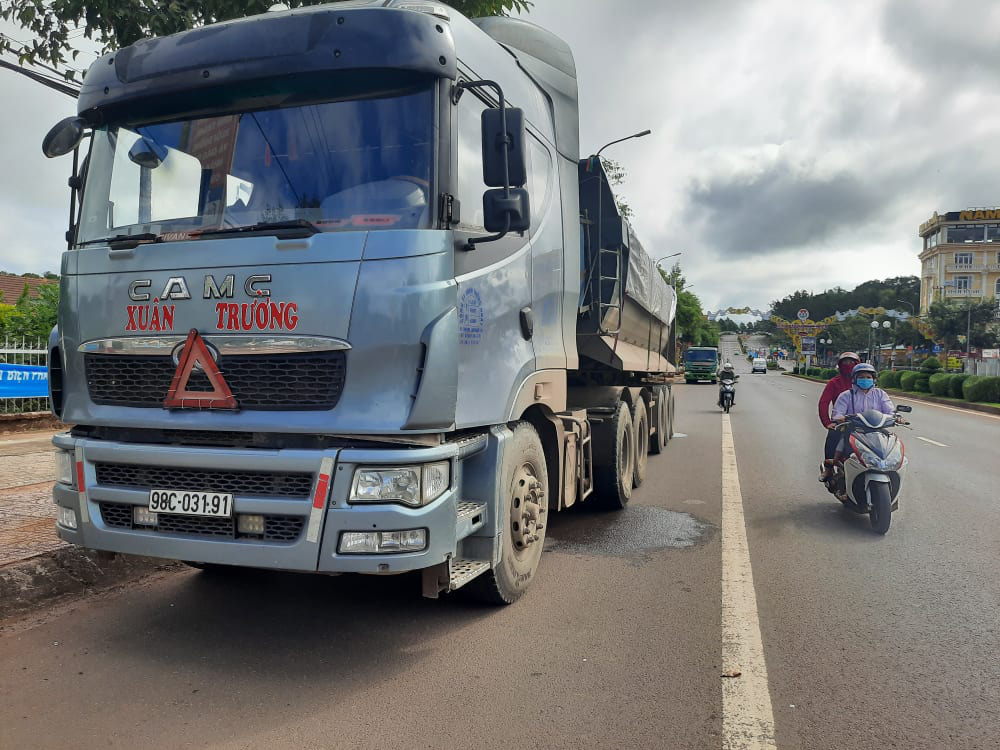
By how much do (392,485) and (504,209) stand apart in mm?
1418

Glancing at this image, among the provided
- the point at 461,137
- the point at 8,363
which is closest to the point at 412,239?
the point at 461,137

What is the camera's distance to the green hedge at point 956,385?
29.2m

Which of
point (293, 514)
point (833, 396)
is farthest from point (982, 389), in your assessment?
point (293, 514)

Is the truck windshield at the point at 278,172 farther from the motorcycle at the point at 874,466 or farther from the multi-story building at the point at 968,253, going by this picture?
the multi-story building at the point at 968,253

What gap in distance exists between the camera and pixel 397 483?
341cm

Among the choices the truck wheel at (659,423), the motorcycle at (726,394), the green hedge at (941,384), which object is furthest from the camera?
the green hedge at (941,384)

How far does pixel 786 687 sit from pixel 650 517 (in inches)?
145

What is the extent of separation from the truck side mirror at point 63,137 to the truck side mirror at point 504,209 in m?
2.33

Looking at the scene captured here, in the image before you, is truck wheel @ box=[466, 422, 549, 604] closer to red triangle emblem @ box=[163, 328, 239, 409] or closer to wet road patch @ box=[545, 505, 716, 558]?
wet road patch @ box=[545, 505, 716, 558]

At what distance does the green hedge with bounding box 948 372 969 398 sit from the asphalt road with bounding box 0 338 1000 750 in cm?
2678

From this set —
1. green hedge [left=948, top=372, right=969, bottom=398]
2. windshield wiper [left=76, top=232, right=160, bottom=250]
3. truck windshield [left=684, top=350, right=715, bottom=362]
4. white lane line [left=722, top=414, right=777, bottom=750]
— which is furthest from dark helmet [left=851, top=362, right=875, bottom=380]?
truck windshield [left=684, top=350, right=715, bottom=362]

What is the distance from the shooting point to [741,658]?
373 cm

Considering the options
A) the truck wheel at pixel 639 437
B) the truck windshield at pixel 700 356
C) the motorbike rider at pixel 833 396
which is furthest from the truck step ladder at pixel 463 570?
the truck windshield at pixel 700 356

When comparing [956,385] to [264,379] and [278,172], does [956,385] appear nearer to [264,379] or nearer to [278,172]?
[278,172]
